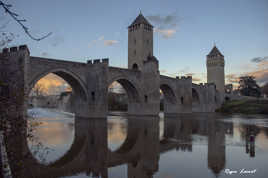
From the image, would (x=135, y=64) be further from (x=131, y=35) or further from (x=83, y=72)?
(x=83, y=72)

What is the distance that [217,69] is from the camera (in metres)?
73.2

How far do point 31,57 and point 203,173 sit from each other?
2213 centimetres

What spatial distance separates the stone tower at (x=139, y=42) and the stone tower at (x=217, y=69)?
114 ft

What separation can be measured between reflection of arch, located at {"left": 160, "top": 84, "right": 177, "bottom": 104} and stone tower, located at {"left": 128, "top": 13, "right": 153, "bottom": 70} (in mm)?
8281

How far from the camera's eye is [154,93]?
39031mm

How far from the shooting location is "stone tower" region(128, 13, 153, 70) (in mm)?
44188

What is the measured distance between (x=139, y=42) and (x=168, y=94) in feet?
43.7

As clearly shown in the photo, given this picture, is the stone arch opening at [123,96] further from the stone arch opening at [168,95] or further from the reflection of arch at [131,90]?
the stone arch opening at [168,95]

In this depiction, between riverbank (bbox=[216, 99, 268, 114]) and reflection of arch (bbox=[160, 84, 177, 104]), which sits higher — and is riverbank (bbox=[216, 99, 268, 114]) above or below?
below

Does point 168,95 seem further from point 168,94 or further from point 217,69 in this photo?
point 217,69

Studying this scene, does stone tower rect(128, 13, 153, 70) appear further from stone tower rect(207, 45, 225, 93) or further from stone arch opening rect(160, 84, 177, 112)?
stone tower rect(207, 45, 225, 93)

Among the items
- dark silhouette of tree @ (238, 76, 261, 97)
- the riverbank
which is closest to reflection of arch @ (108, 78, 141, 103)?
the riverbank

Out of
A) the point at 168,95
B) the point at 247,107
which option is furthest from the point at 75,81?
the point at 247,107

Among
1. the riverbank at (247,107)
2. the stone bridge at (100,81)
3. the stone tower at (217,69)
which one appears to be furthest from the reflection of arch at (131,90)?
the stone tower at (217,69)
